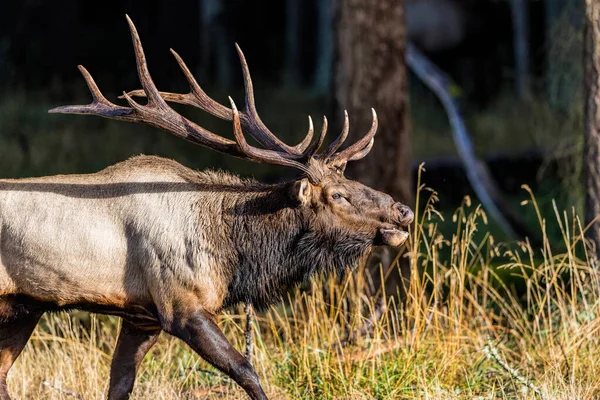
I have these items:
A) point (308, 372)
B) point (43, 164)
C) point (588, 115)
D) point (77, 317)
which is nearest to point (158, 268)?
point (308, 372)

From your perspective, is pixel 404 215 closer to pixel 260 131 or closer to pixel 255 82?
pixel 260 131

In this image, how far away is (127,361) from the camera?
227 inches

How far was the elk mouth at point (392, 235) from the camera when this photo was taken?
5.39 meters

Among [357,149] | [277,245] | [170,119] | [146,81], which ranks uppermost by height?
[146,81]

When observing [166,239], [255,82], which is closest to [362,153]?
[166,239]

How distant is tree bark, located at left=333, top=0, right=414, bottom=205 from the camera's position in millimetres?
7766

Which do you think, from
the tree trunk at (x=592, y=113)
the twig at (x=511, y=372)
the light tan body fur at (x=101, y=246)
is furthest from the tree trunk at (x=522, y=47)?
the light tan body fur at (x=101, y=246)

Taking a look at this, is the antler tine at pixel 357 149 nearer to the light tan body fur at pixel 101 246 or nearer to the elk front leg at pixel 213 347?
the light tan body fur at pixel 101 246

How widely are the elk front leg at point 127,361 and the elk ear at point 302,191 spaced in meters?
1.12

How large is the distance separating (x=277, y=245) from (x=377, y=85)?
2607mm

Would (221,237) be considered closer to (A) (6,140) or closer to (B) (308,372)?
(B) (308,372)

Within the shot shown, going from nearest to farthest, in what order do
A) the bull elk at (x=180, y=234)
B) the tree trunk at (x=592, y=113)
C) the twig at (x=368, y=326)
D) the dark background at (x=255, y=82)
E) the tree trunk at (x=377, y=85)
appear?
the bull elk at (x=180, y=234)
the twig at (x=368, y=326)
the tree trunk at (x=592, y=113)
the tree trunk at (x=377, y=85)
the dark background at (x=255, y=82)

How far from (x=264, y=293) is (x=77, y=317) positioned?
264cm

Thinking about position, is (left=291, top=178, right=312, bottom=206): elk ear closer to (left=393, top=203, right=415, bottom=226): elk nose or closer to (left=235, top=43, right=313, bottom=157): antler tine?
(left=235, top=43, right=313, bottom=157): antler tine
